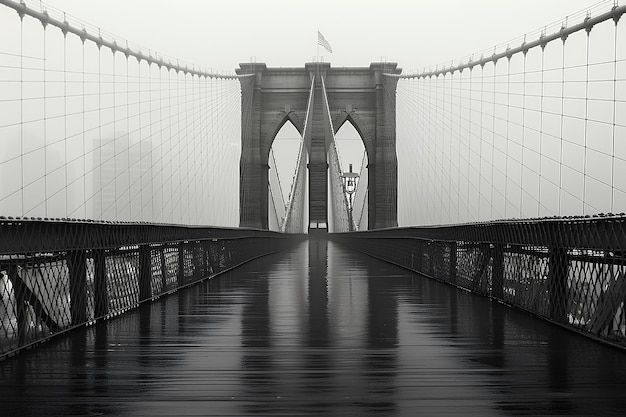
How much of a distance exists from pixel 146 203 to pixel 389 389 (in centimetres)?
1901

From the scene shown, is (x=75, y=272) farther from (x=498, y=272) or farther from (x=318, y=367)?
(x=498, y=272)

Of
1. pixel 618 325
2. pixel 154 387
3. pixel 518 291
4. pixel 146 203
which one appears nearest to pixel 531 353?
pixel 618 325

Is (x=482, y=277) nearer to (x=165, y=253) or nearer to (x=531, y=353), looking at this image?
(x=165, y=253)

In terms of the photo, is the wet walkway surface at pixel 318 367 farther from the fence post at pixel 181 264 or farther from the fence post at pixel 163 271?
the fence post at pixel 181 264

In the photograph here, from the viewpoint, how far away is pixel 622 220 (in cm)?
500

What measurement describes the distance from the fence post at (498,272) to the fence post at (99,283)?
3899 millimetres

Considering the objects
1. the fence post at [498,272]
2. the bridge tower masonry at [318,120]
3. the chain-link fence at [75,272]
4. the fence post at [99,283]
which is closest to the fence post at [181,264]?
the chain-link fence at [75,272]

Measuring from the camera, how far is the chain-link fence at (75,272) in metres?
4.83

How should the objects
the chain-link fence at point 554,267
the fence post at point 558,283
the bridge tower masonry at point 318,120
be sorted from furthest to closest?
the bridge tower masonry at point 318,120 → the fence post at point 558,283 → the chain-link fence at point 554,267

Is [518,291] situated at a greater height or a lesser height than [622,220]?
lesser

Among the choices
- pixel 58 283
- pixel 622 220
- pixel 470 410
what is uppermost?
pixel 622 220

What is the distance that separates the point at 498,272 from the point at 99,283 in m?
4.03

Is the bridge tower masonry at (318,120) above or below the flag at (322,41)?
below

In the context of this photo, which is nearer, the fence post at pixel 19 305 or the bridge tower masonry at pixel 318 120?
the fence post at pixel 19 305
